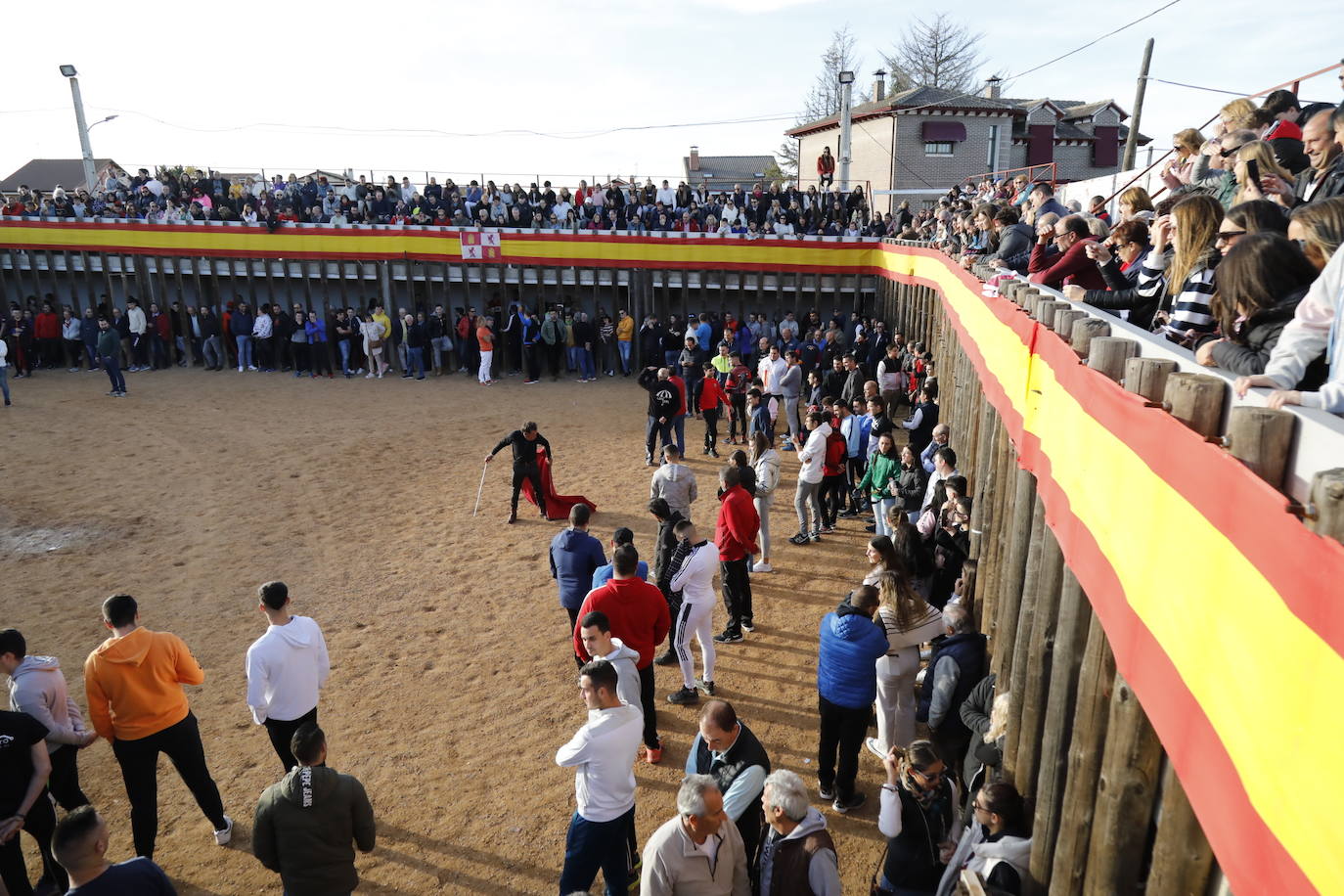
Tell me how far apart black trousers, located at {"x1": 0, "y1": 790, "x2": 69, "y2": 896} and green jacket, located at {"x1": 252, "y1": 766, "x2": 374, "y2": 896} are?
1627 mm

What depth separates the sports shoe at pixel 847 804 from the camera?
18.9ft

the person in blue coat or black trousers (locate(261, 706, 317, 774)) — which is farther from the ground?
the person in blue coat

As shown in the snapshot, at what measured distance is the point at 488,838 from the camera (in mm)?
5590

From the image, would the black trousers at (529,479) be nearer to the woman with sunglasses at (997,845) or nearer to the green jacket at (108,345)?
the woman with sunglasses at (997,845)

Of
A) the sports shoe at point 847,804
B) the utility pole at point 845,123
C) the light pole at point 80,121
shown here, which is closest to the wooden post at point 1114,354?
the sports shoe at point 847,804

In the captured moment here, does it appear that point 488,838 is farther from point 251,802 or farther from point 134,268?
point 134,268

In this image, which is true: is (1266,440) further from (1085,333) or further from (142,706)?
(142,706)

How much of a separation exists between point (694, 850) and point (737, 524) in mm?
4106

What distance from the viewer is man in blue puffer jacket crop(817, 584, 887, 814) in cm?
530

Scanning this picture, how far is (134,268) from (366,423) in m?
12.0

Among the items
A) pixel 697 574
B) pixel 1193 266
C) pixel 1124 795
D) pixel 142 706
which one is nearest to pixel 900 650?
pixel 697 574

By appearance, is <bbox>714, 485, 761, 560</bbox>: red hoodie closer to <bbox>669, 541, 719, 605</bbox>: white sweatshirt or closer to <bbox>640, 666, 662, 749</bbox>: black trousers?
<bbox>669, 541, 719, 605</bbox>: white sweatshirt

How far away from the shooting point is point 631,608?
5.90 m

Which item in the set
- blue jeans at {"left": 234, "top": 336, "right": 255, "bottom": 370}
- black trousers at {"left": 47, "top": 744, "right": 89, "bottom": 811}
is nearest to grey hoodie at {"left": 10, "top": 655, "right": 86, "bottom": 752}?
black trousers at {"left": 47, "top": 744, "right": 89, "bottom": 811}
